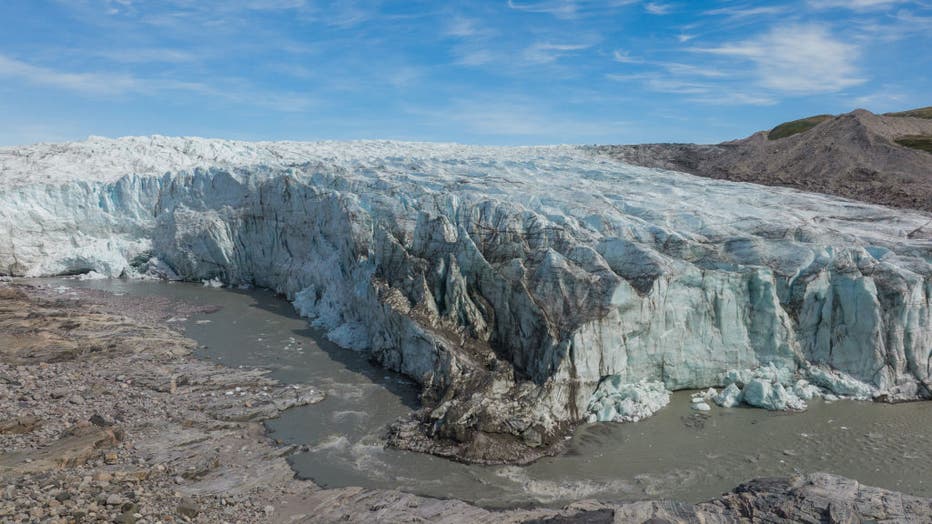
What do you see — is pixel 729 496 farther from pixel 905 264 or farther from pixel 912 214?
pixel 912 214

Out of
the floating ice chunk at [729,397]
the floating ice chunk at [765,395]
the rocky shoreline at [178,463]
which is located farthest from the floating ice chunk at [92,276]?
the floating ice chunk at [765,395]

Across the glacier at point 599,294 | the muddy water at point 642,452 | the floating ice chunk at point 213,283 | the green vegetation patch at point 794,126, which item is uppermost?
the green vegetation patch at point 794,126

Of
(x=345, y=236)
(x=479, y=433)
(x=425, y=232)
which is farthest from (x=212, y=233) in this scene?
(x=479, y=433)

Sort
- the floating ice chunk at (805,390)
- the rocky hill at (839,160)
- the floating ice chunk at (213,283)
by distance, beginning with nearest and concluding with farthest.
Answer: the floating ice chunk at (805,390) → the rocky hill at (839,160) → the floating ice chunk at (213,283)

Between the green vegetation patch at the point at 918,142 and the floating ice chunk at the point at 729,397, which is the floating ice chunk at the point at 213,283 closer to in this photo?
the floating ice chunk at the point at 729,397

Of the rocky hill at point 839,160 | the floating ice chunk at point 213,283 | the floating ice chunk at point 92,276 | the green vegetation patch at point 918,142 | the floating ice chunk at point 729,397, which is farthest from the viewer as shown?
the floating ice chunk at point 92,276

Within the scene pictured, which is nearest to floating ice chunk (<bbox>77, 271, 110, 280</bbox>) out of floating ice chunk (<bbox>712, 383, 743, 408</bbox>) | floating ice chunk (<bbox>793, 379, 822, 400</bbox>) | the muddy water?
the muddy water

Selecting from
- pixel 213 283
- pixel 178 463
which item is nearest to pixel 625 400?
pixel 178 463

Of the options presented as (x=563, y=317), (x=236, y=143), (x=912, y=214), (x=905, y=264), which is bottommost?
(x=563, y=317)

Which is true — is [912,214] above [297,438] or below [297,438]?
above
